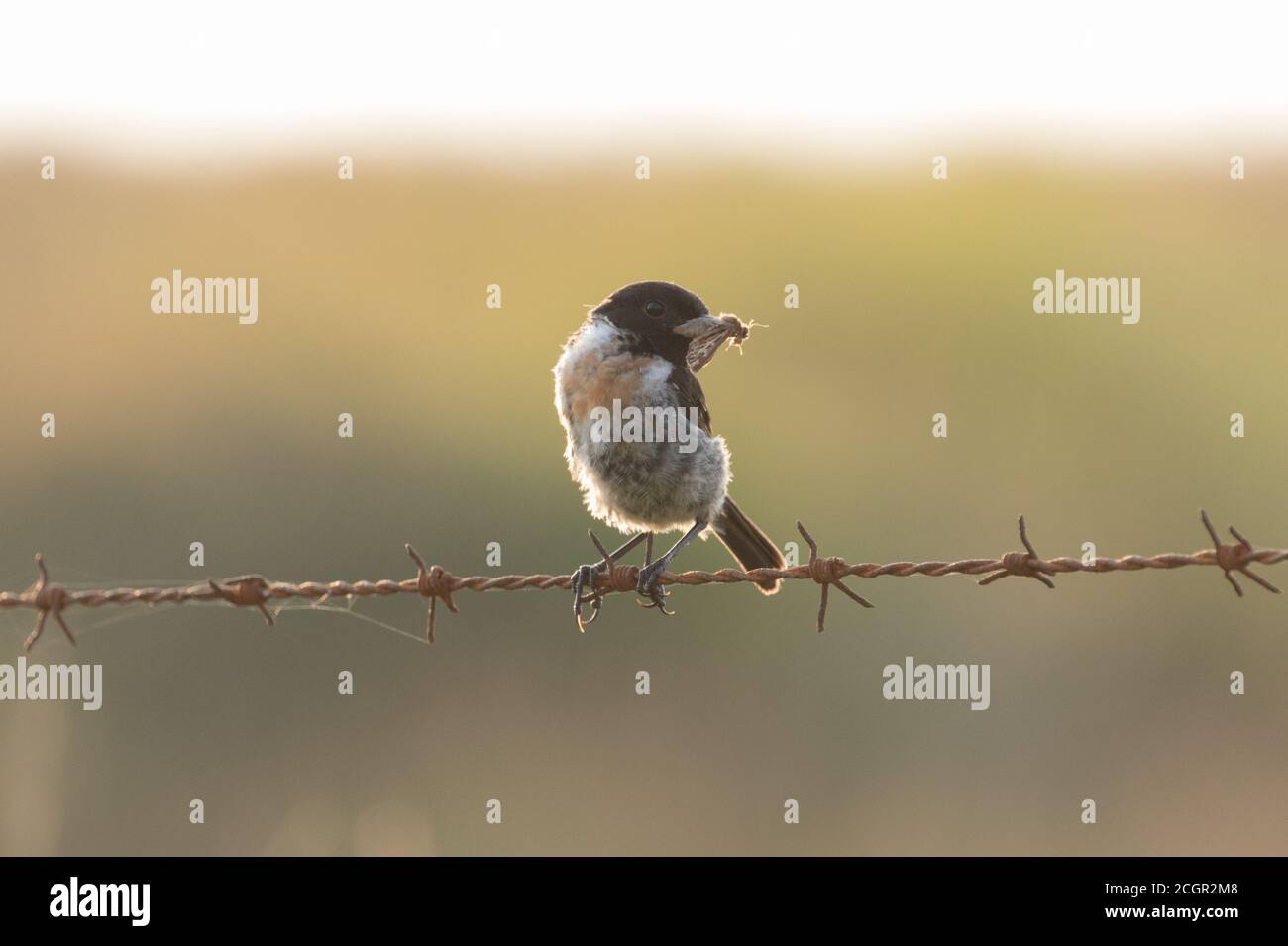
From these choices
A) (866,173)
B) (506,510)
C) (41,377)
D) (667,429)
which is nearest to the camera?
(667,429)

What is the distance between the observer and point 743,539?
25.2 ft

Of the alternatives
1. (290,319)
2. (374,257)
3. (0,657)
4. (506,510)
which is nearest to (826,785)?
(506,510)

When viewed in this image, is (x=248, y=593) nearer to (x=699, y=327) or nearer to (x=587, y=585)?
(x=587, y=585)

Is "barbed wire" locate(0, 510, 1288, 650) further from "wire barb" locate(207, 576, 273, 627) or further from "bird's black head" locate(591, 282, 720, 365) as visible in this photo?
"bird's black head" locate(591, 282, 720, 365)

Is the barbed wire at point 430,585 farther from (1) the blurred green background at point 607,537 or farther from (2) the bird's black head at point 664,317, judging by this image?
(1) the blurred green background at point 607,537

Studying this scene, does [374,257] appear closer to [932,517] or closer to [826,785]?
[932,517]

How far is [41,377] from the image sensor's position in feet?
51.7

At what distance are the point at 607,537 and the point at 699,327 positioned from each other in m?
5.65

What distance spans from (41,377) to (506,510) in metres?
5.45

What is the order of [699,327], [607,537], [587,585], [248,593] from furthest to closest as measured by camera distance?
[607,537] → [699,327] → [587,585] → [248,593]

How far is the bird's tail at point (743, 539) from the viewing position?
24.9ft

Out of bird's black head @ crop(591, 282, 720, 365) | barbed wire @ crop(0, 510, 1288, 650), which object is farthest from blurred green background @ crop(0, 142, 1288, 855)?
bird's black head @ crop(591, 282, 720, 365)

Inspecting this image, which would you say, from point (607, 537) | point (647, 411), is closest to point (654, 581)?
point (647, 411)

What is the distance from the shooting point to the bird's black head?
24.2 feet
